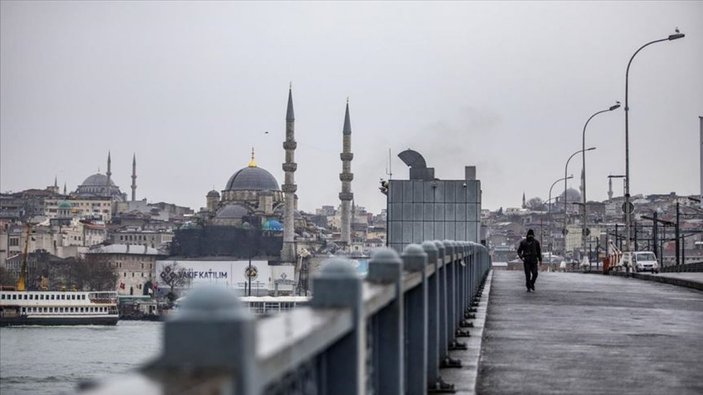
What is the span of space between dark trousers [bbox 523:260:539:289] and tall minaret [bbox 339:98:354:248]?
13053 cm

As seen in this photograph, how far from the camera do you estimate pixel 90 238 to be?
18125 centimetres

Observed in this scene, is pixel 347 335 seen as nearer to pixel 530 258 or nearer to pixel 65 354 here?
pixel 530 258

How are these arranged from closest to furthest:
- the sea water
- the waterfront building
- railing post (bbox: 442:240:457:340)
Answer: railing post (bbox: 442:240:457:340) → the sea water → the waterfront building

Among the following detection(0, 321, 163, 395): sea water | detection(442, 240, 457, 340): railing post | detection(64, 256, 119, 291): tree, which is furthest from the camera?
detection(64, 256, 119, 291): tree

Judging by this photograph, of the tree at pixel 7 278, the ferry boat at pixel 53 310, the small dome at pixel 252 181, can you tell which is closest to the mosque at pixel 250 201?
the small dome at pixel 252 181

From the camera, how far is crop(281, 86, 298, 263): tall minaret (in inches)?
5679

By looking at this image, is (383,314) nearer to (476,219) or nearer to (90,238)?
(476,219)

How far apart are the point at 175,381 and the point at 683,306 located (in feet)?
50.7

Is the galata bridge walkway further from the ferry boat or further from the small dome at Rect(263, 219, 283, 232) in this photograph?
the small dome at Rect(263, 219, 283, 232)

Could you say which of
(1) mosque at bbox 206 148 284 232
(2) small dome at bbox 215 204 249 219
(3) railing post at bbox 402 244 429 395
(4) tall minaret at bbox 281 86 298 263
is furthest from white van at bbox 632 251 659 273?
(2) small dome at bbox 215 204 249 219

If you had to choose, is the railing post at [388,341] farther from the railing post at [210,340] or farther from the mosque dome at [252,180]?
the mosque dome at [252,180]

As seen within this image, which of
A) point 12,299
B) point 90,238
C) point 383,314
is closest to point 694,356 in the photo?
point 383,314

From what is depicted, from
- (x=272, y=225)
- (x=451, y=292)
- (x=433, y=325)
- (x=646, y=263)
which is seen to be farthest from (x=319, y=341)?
(x=272, y=225)

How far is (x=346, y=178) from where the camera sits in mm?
152250
